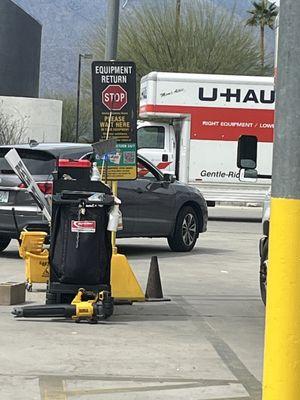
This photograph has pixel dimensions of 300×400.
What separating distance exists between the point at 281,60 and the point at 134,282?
504cm

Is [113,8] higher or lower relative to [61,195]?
higher

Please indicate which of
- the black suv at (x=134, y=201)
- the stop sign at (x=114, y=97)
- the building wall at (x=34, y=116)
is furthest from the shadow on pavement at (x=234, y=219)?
the building wall at (x=34, y=116)

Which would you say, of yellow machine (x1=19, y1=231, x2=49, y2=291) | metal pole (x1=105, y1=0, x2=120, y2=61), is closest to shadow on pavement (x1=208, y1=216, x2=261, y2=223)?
metal pole (x1=105, y1=0, x2=120, y2=61)

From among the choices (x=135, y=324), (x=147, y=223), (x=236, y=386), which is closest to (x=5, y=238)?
(x=147, y=223)

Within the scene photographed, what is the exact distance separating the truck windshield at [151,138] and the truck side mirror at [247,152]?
1418 centimetres

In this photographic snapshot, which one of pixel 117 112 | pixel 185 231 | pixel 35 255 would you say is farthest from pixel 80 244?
pixel 185 231

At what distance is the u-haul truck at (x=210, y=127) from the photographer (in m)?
23.8

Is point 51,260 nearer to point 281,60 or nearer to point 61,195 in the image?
point 61,195

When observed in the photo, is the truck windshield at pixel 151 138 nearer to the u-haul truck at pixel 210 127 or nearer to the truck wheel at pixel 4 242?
the u-haul truck at pixel 210 127

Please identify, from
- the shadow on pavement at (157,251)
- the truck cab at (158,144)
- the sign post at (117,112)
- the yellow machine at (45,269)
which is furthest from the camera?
the truck cab at (158,144)

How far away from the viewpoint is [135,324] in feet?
29.5

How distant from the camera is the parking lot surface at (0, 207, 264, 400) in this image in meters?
6.65

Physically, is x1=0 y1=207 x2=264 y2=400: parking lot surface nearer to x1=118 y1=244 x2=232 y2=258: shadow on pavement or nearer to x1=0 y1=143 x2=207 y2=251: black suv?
x1=0 y1=143 x2=207 y2=251: black suv

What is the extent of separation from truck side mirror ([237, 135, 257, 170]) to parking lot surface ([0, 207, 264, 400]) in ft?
5.25
